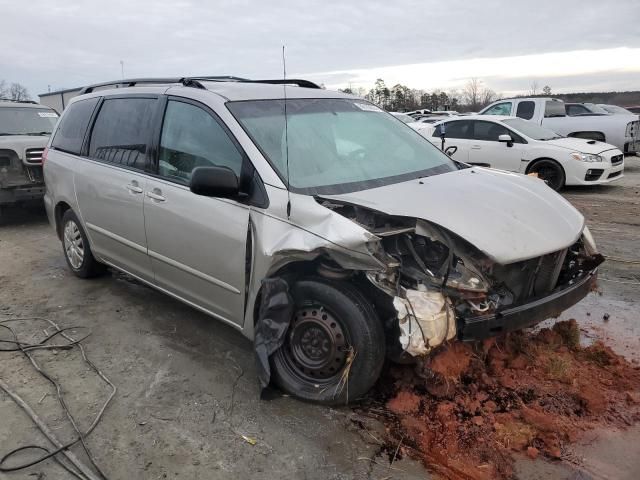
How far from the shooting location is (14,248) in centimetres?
685

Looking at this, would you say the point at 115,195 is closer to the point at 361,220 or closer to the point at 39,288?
the point at 39,288

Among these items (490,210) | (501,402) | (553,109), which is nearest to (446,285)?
(490,210)

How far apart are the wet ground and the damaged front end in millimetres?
672

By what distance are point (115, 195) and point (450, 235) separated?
280cm

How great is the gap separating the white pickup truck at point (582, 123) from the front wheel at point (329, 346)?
39.9 ft

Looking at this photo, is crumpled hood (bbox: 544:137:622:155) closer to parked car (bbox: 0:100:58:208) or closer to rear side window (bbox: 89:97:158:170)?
rear side window (bbox: 89:97:158:170)

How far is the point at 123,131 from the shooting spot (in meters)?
4.43

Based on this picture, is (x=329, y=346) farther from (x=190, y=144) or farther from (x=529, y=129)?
(x=529, y=129)

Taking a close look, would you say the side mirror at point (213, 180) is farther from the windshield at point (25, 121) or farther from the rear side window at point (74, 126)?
the windshield at point (25, 121)

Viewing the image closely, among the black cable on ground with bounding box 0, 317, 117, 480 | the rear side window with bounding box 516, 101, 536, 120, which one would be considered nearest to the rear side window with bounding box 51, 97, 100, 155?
the black cable on ground with bounding box 0, 317, 117, 480

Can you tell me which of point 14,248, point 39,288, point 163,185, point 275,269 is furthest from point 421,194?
point 14,248

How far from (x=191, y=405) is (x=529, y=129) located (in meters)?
9.70

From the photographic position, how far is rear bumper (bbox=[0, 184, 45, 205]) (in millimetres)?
7770

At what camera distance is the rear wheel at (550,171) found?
999cm
